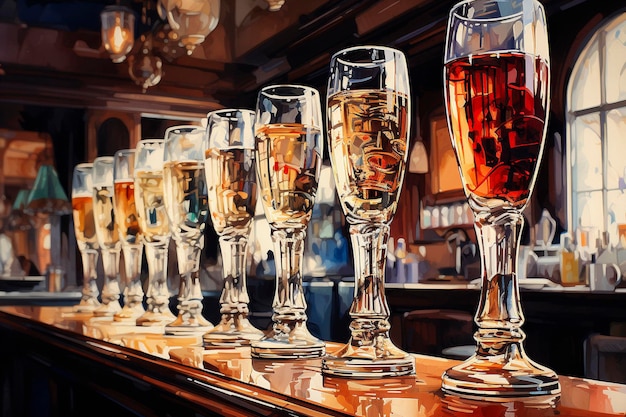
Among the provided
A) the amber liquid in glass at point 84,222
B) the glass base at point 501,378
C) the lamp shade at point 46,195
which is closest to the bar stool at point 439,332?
the amber liquid in glass at point 84,222

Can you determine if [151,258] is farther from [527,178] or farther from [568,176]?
[568,176]

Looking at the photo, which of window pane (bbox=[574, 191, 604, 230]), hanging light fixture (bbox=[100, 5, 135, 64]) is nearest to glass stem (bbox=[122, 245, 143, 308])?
hanging light fixture (bbox=[100, 5, 135, 64])

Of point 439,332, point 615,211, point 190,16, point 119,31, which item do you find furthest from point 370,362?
point 615,211

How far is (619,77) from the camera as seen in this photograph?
4441 mm

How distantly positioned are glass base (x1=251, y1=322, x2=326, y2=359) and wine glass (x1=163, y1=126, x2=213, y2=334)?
1.17ft

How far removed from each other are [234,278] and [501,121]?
0.52 m

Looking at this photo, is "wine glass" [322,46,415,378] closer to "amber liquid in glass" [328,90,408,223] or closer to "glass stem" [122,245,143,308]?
"amber liquid in glass" [328,90,408,223]

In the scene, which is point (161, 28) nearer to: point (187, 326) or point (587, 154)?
point (587, 154)

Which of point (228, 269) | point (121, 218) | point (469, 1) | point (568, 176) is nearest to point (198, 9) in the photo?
point (121, 218)

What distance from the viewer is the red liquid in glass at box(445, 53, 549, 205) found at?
57cm

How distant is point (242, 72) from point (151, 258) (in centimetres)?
502

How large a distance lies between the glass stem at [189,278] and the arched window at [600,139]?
11.9 feet

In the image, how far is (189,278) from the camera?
1.19 meters

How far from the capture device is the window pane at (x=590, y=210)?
4.56 metres
